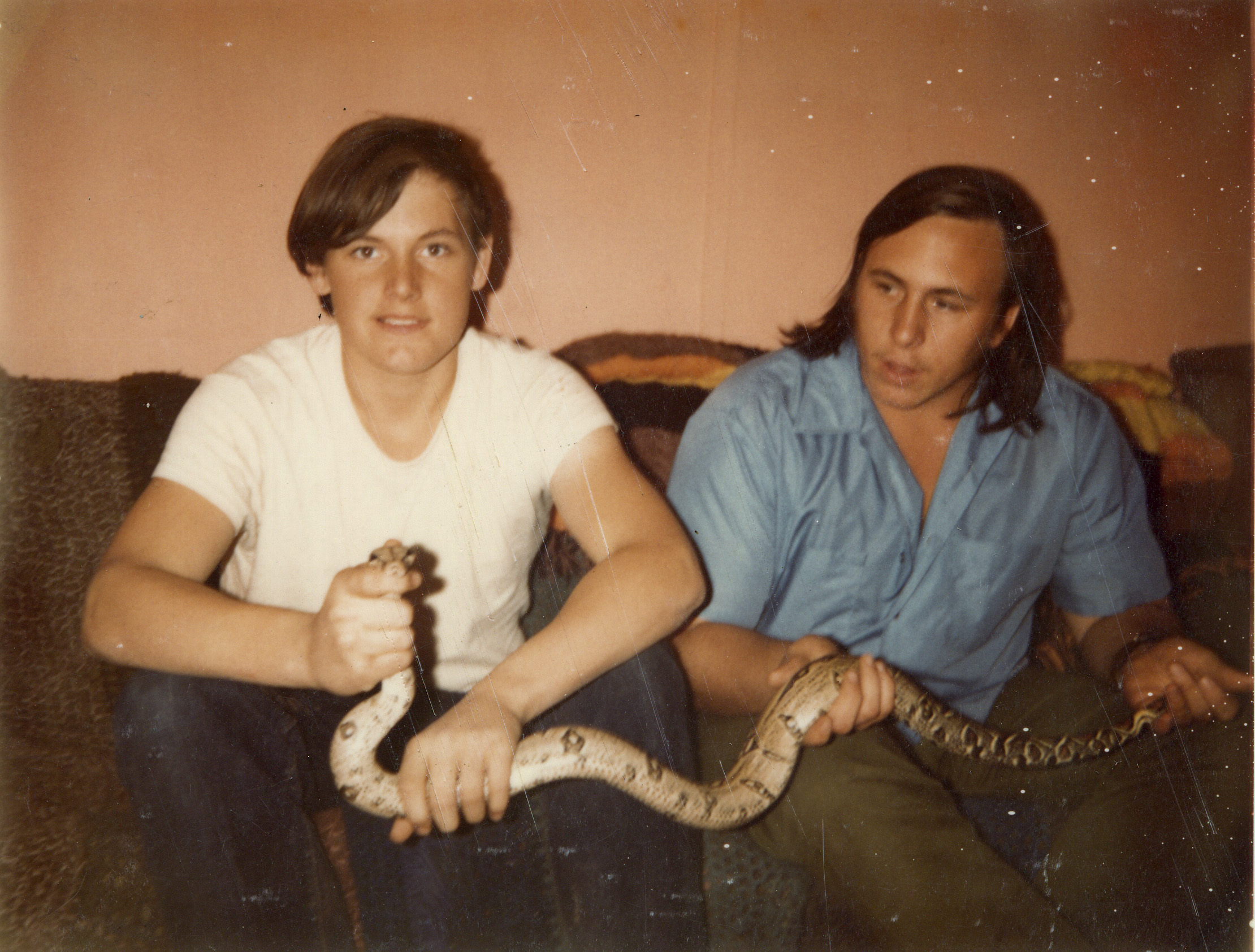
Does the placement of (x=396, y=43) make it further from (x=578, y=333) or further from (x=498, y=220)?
(x=578, y=333)

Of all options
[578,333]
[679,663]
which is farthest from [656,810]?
[578,333]

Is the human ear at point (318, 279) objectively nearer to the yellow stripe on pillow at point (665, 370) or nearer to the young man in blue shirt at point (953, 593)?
the yellow stripe on pillow at point (665, 370)

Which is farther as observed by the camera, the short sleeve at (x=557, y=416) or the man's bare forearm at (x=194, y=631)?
the short sleeve at (x=557, y=416)

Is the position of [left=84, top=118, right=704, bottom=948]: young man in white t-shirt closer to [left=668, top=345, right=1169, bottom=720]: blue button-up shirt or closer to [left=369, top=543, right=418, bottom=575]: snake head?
[left=369, top=543, right=418, bottom=575]: snake head

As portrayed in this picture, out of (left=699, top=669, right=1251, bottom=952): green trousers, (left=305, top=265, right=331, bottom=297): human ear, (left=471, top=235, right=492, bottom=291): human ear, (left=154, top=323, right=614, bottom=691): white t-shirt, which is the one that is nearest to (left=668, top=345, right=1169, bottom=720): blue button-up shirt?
(left=699, top=669, right=1251, bottom=952): green trousers

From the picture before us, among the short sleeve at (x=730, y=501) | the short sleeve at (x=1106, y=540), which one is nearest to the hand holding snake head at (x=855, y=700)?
the short sleeve at (x=730, y=501)

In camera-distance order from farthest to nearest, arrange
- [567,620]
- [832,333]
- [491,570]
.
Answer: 1. [832,333]
2. [491,570]
3. [567,620]

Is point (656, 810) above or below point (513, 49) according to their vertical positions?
below

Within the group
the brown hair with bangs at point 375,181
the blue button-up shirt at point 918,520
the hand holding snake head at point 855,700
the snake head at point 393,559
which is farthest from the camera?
the blue button-up shirt at point 918,520
